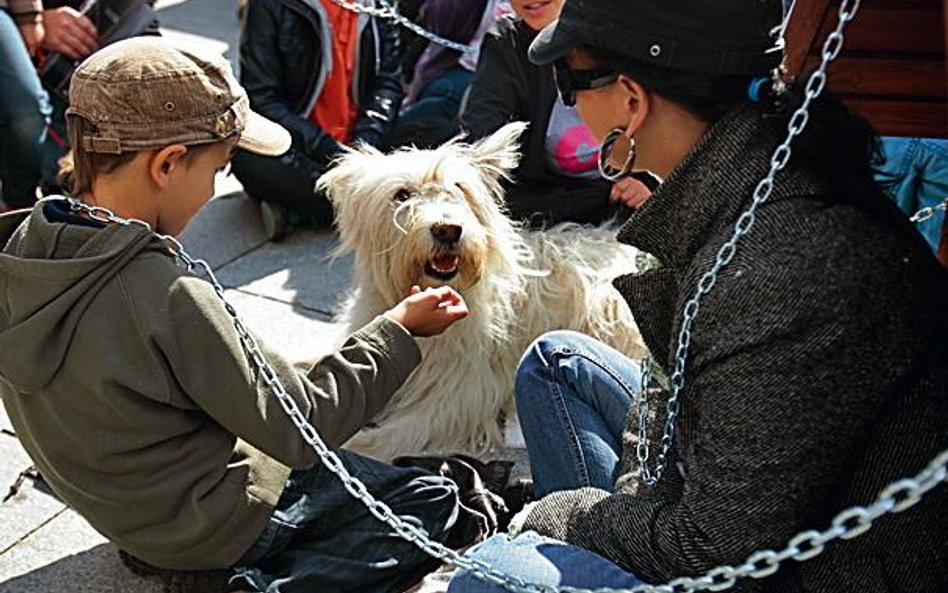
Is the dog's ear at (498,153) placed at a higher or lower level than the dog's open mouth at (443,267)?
higher

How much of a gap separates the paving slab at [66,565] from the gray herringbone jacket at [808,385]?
1.58 metres

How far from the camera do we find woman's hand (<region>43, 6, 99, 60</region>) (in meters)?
4.61

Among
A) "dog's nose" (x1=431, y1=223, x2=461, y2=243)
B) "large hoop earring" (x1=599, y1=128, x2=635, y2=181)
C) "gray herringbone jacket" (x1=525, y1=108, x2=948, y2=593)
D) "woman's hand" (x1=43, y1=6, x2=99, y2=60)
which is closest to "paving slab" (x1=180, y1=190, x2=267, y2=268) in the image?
"woman's hand" (x1=43, y1=6, x2=99, y2=60)

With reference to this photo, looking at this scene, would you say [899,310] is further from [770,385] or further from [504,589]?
[504,589]

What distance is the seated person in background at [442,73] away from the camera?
509 centimetres

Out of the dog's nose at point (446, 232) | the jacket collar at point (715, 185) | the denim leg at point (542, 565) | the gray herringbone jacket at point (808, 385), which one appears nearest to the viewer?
the gray herringbone jacket at point (808, 385)

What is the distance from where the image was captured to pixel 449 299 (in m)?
2.59

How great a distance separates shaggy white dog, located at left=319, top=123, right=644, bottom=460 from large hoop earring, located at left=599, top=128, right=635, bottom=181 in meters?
1.14

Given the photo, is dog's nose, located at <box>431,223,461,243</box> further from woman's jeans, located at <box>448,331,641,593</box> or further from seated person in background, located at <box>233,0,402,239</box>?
seated person in background, located at <box>233,0,402,239</box>

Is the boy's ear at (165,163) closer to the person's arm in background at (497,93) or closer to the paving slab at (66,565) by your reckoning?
the paving slab at (66,565)

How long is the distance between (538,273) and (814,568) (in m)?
1.91

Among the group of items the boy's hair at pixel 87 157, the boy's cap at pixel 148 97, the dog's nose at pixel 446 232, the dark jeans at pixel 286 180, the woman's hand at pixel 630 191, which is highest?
the boy's cap at pixel 148 97

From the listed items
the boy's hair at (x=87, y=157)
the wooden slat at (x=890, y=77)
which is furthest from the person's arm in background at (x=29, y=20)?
the wooden slat at (x=890, y=77)

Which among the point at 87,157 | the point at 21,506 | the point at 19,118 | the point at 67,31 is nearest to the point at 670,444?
the point at 87,157
